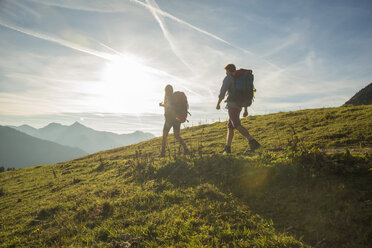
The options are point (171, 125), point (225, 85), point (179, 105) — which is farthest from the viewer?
point (171, 125)

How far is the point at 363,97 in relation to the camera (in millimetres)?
26688

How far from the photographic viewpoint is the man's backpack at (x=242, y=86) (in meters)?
7.11

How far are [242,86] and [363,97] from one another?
29790 millimetres

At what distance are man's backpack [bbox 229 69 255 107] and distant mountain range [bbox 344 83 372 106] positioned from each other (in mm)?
27608

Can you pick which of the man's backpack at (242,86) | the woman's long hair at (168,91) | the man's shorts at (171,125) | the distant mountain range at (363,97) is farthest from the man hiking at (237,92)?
the distant mountain range at (363,97)

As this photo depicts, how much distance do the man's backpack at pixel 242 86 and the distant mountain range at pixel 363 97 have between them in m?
27.6

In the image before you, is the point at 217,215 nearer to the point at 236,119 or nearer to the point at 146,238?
the point at 146,238

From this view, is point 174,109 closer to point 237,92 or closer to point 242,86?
point 237,92

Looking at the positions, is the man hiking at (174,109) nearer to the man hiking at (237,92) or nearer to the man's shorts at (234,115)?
the man hiking at (237,92)

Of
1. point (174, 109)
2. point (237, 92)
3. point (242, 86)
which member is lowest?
point (174, 109)

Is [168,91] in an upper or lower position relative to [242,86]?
upper

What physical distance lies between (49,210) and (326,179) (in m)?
7.78

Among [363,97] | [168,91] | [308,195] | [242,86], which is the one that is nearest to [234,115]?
[242,86]

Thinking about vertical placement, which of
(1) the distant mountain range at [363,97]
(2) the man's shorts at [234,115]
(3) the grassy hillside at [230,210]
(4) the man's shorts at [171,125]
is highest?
(1) the distant mountain range at [363,97]
